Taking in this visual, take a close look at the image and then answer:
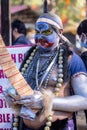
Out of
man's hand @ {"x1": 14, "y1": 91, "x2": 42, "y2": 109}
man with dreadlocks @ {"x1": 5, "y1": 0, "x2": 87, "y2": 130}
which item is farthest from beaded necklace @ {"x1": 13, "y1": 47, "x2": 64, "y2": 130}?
man's hand @ {"x1": 14, "y1": 91, "x2": 42, "y2": 109}

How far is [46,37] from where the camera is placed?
354 centimetres

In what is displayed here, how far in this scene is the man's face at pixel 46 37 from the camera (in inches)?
139

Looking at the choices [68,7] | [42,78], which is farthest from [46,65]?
[68,7]

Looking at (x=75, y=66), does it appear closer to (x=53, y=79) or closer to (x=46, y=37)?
(x=53, y=79)

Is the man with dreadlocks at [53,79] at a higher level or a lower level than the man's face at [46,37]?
lower

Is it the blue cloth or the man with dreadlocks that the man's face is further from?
the blue cloth

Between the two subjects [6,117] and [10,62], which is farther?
[6,117]

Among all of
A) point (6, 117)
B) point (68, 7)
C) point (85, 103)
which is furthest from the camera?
point (68, 7)

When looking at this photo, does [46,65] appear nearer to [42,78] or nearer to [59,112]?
[42,78]

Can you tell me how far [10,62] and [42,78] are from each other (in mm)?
431

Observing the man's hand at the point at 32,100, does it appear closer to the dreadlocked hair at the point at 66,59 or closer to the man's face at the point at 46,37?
the dreadlocked hair at the point at 66,59

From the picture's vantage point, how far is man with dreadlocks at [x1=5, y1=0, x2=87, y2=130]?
10.8 ft

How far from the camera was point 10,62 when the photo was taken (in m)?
3.11

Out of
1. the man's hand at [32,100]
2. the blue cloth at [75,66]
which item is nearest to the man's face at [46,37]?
the blue cloth at [75,66]
